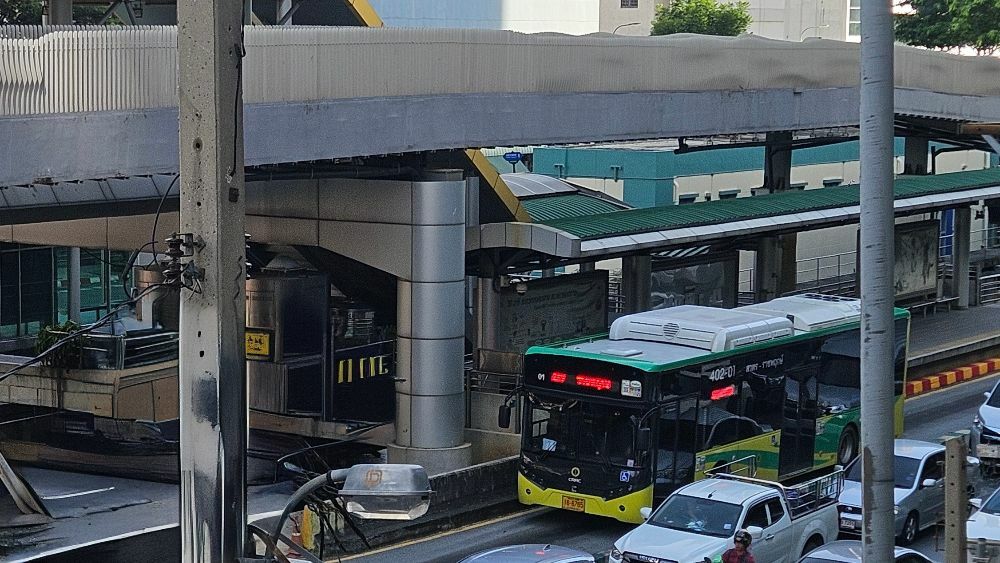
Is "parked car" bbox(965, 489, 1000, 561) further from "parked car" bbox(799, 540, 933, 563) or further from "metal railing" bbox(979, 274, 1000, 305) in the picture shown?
"metal railing" bbox(979, 274, 1000, 305)

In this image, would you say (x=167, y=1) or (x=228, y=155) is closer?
(x=228, y=155)

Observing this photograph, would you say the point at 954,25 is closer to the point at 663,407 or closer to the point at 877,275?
the point at 663,407

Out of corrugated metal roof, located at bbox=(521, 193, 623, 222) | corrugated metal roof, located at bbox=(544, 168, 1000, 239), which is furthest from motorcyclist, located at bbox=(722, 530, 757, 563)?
corrugated metal roof, located at bbox=(521, 193, 623, 222)

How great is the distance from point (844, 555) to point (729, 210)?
50.1 ft

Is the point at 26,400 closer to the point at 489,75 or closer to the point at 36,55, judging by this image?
the point at 489,75

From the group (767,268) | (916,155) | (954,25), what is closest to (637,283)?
(767,268)

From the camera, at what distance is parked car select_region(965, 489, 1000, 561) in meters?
15.7

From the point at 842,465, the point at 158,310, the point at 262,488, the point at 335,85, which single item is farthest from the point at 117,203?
the point at 842,465

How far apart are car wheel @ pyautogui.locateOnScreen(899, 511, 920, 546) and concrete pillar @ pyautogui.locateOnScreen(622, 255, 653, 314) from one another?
34.8 feet

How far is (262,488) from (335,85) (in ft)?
22.5

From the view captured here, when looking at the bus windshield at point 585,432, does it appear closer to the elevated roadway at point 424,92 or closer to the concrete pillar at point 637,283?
the elevated roadway at point 424,92

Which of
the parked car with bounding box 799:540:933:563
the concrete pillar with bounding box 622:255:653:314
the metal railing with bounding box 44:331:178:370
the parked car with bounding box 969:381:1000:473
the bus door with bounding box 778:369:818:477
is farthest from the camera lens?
the concrete pillar with bounding box 622:255:653:314

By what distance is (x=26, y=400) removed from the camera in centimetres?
2467

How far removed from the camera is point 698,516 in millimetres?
16547
